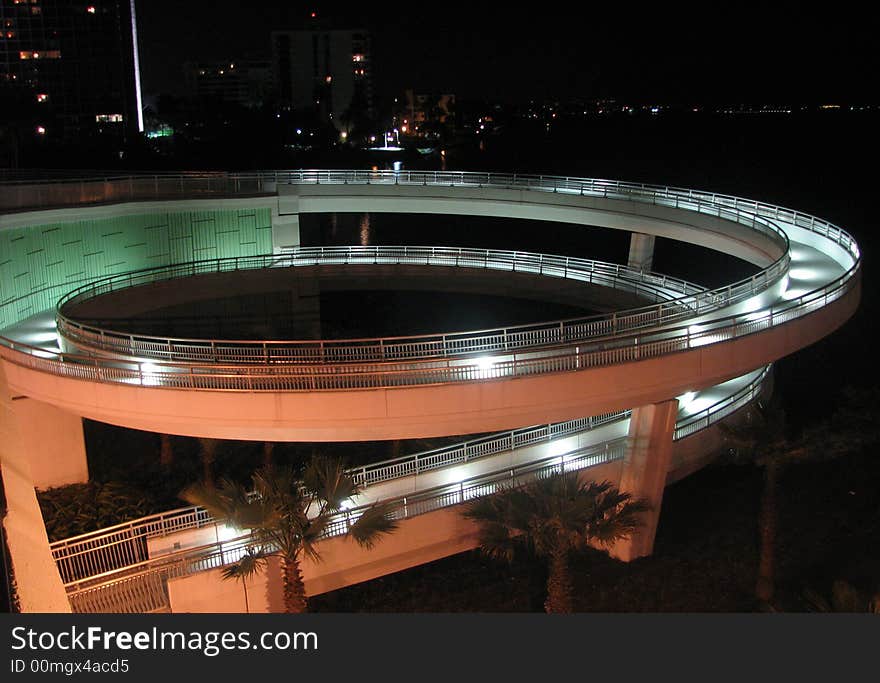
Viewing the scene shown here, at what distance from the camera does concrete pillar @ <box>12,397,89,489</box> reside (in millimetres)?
19891

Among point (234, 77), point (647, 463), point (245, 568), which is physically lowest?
point (647, 463)

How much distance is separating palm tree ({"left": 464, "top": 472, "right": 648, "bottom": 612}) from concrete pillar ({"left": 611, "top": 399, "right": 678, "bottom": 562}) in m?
2.83

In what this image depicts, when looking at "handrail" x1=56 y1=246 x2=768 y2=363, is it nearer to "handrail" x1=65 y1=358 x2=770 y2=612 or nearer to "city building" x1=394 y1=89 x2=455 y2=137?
"handrail" x1=65 y1=358 x2=770 y2=612

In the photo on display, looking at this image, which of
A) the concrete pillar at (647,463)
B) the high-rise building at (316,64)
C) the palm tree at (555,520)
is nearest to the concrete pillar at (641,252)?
the concrete pillar at (647,463)

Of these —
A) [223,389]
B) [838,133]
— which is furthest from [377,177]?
[838,133]

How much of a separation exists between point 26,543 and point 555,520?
370 inches

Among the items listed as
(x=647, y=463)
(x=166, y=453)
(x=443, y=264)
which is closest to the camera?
(x=647, y=463)

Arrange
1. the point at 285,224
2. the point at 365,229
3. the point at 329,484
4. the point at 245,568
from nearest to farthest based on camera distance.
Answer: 1. the point at 329,484
2. the point at 245,568
3. the point at 285,224
4. the point at 365,229

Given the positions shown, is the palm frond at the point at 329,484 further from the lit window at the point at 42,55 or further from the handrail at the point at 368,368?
the lit window at the point at 42,55

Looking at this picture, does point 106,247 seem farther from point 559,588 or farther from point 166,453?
point 559,588

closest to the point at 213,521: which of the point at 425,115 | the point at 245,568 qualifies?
the point at 245,568

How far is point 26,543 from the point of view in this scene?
634 inches

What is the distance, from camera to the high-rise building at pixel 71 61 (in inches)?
4606

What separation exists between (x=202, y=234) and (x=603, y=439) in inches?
775
